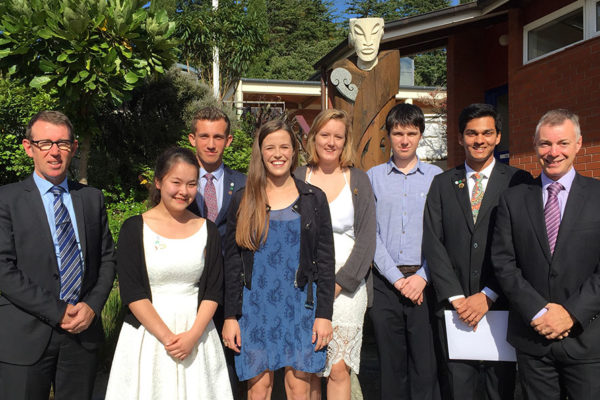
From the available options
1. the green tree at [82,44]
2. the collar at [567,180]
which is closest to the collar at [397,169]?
the collar at [567,180]

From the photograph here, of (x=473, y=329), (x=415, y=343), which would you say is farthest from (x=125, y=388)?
(x=473, y=329)

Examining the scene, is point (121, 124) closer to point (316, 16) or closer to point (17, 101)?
point (17, 101)

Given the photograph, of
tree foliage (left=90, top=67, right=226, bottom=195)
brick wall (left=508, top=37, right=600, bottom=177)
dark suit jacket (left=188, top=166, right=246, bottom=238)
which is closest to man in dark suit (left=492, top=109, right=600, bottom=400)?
dark suit jacket (left=188, top=166, right=246, bottom=238)

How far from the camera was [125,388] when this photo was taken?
2.57 meters

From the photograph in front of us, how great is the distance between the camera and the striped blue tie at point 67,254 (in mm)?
2672

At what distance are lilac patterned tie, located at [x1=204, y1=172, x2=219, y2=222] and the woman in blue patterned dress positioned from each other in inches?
21.4

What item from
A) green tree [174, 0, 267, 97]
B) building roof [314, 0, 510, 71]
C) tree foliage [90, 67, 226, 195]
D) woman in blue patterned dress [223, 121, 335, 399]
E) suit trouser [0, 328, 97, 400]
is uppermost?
green tree [174, 0, 267, 97]

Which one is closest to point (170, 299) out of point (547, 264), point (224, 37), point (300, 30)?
point (547, 264)

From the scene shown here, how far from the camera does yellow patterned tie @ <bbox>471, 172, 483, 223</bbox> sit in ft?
9.91

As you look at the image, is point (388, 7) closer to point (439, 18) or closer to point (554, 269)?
point (439, 18)

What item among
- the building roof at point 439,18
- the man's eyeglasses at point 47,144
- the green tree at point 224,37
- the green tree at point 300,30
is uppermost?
the green tree at point 300,30

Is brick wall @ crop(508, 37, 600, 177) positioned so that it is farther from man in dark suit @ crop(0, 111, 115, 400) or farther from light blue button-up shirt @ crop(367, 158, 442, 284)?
man in dark suit @ crop(0, 111, 115, 400)

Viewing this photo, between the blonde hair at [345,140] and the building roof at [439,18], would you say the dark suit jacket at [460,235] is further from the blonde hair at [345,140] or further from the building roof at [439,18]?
the building roof at [439,18]

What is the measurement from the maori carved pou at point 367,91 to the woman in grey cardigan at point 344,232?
215 cm
